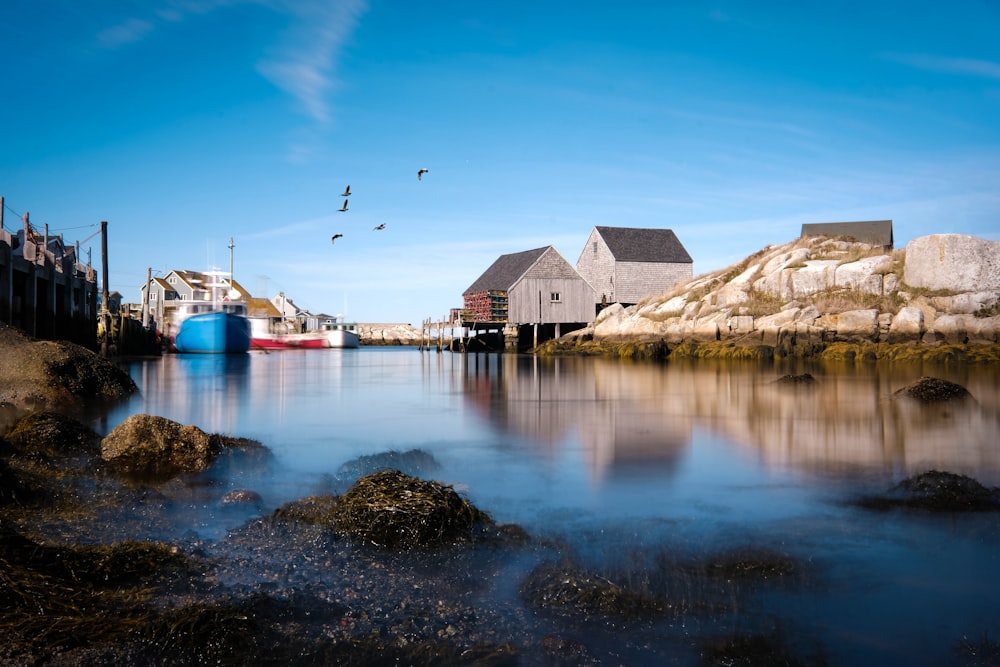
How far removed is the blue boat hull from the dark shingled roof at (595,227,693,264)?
3353 centimetres

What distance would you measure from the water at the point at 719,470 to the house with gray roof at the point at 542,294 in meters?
35.7

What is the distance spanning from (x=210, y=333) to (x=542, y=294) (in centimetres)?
2779

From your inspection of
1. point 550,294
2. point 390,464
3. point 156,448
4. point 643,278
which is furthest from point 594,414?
point 643,278

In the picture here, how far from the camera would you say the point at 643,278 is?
6444cm

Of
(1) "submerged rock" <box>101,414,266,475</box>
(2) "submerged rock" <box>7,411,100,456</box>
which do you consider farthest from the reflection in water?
(2) "submerged rock" <box>7,411,100,456</box>

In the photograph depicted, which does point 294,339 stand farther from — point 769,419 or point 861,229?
point 769,419

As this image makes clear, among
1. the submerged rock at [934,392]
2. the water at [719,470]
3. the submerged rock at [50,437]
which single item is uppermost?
the submerged rock at [50,437]

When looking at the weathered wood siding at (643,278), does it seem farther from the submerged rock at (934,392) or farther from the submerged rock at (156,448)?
the submerged rock at (156,448)

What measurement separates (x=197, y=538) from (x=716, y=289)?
168ft

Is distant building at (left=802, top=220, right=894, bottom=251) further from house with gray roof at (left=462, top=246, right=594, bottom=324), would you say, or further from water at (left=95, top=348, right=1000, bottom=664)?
water at (left=95, top=348, right=1000, bottom=664)

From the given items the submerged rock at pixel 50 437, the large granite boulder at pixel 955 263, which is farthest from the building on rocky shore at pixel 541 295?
the submerged rock at pixel 50 437

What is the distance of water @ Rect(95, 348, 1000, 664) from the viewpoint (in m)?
5.45

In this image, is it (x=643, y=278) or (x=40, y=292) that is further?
(x=643, y=278)

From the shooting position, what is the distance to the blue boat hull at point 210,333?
57.4 metres
